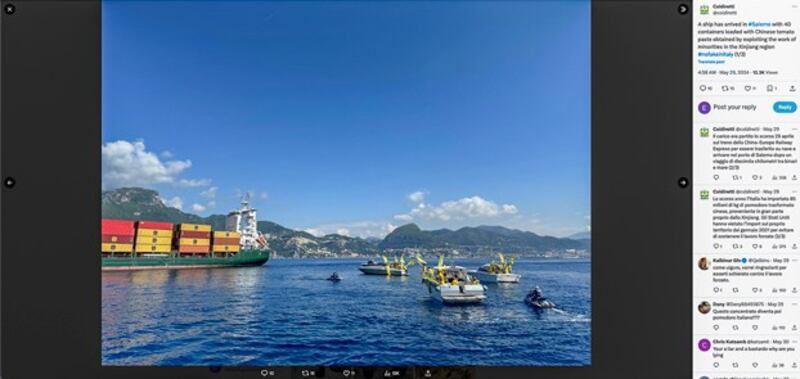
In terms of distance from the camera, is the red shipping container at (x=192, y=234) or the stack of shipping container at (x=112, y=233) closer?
the stack of shipping container at (x=112, y=233)

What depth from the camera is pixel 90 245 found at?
108 cm

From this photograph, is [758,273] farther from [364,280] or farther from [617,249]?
[364,280]

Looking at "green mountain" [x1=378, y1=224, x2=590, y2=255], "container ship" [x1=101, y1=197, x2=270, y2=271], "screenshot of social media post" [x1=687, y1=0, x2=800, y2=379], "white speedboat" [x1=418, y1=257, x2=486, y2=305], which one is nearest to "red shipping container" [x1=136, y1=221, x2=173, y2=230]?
"container ship" [x1=101, y1=197, x2=270, y2=271]

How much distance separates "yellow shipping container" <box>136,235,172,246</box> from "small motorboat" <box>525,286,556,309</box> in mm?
1086

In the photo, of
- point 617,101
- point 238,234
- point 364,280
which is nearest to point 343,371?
point 364,280

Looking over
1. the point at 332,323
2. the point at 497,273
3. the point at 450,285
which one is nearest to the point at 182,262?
the point at 332,323

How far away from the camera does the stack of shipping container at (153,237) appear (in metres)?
1.12

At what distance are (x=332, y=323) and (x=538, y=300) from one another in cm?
60

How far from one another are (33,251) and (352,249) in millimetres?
869

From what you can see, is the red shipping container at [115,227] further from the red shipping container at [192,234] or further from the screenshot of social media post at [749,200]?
the screenshot of social media post at [749,200]

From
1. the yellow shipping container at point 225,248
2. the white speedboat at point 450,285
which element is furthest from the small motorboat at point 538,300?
the yellow shipping container at point 225,248

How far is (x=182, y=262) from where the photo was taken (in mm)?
1236

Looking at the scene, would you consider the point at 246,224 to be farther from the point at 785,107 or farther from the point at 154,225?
the point at 785,107

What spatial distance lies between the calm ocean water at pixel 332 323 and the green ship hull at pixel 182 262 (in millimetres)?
24
